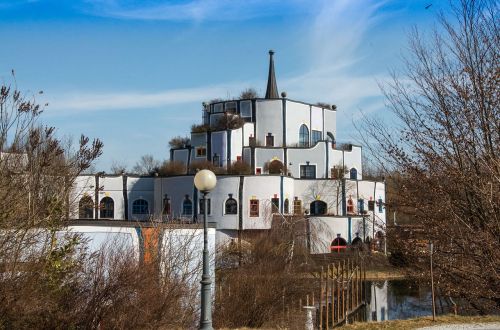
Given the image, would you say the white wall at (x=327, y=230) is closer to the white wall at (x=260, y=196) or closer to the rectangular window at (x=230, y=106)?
the white wall at (x=260, y=196)

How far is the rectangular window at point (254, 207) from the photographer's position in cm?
3816

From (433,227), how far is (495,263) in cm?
131

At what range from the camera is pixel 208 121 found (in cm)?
4706

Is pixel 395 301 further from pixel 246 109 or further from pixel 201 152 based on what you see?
pixel 246 109

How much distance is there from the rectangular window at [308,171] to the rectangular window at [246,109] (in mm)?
5776

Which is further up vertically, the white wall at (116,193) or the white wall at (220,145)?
the white wall at (220,145)

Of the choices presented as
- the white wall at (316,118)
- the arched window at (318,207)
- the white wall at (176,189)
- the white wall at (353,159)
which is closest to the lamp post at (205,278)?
the white wall at (176,189)

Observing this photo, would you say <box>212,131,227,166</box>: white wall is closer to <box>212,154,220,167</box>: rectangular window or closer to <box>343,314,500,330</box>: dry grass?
<box>212,154,220,167</box>: rectangular window

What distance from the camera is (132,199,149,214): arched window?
43.9m

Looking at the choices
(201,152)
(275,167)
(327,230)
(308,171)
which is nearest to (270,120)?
(275,167)

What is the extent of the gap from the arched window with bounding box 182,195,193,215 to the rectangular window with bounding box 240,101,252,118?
879 centimetres

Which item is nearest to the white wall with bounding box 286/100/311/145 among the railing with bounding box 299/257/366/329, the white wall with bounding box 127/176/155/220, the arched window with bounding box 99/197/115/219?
the white wall with bounding box 127/176/155/220

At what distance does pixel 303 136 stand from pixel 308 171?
361cm

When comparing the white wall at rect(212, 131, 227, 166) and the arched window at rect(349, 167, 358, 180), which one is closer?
the white wall at rect(212, 131, 227, 166)
